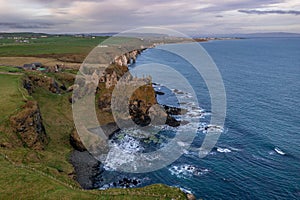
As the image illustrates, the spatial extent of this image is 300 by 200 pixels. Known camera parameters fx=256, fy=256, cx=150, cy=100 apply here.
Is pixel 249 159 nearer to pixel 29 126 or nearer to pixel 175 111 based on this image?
pixel 175 111

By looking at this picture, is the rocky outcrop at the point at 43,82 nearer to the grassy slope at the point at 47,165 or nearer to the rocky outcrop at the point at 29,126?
the grassy slope at the point at 47,165

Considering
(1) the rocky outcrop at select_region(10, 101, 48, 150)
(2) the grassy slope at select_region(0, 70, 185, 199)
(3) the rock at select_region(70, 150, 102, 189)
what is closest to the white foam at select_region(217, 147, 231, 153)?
(3) the rock at select_region(70, 150, 102, 189)

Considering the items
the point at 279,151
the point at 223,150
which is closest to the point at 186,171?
the point at 223,150

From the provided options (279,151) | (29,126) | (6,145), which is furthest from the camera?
(279,151)

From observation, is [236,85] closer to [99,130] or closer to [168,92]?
[168,92]

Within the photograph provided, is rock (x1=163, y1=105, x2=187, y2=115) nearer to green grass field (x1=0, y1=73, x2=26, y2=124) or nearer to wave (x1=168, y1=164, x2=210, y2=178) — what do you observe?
wave (x1=168, y1=164, x2=210, y2=178)

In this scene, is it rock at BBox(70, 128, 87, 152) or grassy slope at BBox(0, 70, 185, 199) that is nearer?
grassy slope at BBox(0, 70, 185, 199)

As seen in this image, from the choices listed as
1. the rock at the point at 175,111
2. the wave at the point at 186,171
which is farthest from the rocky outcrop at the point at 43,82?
the wave at the point at 186,171
